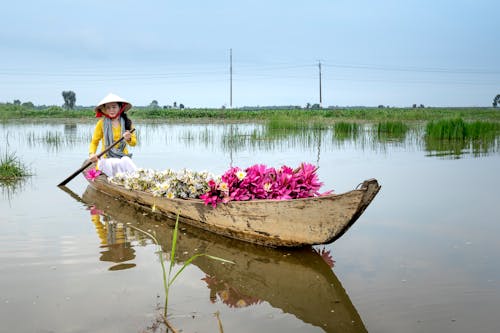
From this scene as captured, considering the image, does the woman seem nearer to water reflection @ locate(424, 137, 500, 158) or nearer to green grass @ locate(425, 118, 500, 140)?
water reflection @ locate(424, 137, 500, 158)

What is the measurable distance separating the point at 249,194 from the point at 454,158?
7364 mm

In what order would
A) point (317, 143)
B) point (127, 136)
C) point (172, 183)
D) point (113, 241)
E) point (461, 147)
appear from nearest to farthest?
point (113, 241), point (172, 183), point (127, 136), point (461, 147), point (317, 143)

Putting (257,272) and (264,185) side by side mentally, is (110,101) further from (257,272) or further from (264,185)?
(257,272)

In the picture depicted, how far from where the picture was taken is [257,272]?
3967 millimetres

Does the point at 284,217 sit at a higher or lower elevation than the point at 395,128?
lower

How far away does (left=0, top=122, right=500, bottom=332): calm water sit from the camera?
10.0ft

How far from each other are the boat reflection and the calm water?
0.01 m

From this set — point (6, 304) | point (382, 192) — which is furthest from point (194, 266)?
point (382, 192)

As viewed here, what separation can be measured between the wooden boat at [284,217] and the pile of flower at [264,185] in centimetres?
11

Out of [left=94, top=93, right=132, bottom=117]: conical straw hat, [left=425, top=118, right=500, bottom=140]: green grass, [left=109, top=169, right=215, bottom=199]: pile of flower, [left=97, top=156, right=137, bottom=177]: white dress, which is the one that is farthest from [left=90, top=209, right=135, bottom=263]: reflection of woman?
[left=425, top=118, right=500, bottom=140]: green grass

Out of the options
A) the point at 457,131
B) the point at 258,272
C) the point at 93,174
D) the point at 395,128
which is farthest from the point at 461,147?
the point at 258,272

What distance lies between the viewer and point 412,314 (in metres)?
3.10

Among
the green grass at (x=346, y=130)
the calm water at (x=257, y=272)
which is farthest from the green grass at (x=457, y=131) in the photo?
the calm water at (x=257, y=272)

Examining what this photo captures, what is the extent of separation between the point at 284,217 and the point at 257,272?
1.59 ft
